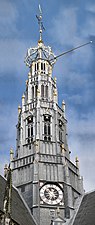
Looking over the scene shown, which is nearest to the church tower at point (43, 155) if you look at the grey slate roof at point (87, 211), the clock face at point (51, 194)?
the clock face at point (51, 194)

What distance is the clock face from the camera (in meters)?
35.6

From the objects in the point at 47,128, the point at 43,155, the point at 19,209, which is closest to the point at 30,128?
the point at 47,128

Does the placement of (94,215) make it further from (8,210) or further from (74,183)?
(8,210)

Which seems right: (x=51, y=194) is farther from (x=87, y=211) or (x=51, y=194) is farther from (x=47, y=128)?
(x=47, y=128)

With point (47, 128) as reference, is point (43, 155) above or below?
below

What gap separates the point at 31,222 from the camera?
1318 inches

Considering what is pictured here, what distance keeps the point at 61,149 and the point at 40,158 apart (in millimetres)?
2744

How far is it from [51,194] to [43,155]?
4.08m

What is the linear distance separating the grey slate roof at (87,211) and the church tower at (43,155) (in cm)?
94

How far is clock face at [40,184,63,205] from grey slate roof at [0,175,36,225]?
1.82 m

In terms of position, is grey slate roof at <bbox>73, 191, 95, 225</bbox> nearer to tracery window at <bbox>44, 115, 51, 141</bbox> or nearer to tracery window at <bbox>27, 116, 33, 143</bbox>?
tracery window at <bbox>44, 115, 51, 141</bbox>

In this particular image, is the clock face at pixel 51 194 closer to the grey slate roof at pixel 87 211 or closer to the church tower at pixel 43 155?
the church tower at pixel 43 155

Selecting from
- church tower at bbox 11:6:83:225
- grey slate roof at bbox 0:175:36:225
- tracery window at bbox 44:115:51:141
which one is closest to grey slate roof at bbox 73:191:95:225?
church tower at bbox 11:6:83:225

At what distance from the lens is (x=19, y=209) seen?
33.5m
